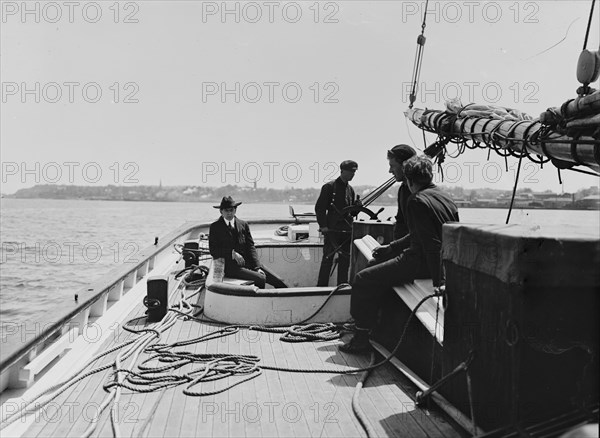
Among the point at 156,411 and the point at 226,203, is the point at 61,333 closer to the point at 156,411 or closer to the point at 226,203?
the point at 156,411

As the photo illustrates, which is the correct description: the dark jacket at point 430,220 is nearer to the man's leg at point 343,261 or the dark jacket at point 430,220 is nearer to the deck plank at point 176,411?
the deck plank at point 176,411

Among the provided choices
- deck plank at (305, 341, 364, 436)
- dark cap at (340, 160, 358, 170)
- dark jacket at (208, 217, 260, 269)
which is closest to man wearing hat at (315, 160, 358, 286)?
dark cap at (340, 160, 358, 170)

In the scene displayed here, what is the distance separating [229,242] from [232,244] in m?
0.05

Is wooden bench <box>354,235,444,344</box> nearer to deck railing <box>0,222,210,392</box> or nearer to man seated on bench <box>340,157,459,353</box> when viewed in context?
man seated on bench <box>340,157,459,353</box>

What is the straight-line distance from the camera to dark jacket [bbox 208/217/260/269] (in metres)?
6.17

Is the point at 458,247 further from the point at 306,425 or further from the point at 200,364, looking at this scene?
the point at 200,364

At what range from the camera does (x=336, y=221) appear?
704 cm

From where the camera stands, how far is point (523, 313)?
95.1 inches

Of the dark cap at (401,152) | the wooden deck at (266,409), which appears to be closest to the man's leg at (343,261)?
the dark cap at (401,152)

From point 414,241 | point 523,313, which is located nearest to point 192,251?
point 414,241

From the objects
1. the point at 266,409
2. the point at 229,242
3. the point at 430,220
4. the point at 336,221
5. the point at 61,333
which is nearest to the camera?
the point at 266,409

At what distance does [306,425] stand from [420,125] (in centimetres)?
662

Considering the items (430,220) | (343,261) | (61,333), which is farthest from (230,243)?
(430,220)

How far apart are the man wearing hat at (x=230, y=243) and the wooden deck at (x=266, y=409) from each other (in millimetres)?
2007
